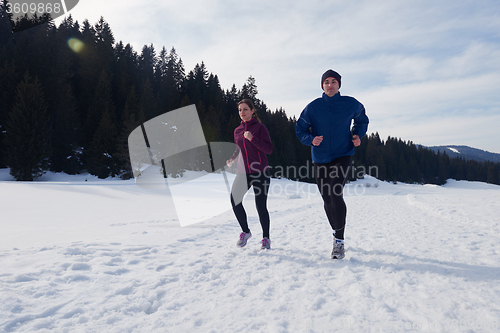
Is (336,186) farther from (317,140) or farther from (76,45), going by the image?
(76,45)

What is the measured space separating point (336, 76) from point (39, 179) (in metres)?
30.4

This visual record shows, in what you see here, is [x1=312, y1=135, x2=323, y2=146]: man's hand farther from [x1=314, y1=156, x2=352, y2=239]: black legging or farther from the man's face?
the man's face

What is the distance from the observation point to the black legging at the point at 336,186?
3152 mm

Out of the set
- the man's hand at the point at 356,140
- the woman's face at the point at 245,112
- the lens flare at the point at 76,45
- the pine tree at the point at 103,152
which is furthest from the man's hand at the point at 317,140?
the lens flare at the point at 76,45

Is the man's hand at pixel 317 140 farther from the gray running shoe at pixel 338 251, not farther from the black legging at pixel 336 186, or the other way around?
the gray running shoe at pixel 338 251

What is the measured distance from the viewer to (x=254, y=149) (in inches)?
144

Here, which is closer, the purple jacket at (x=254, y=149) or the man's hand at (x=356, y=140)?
the man's hand at (x=356, y=140)

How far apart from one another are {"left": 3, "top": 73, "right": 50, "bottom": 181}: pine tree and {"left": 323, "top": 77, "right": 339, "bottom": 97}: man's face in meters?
29.2

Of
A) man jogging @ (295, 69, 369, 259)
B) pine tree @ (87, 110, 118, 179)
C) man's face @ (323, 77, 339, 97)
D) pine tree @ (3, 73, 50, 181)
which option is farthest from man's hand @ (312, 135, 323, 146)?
pine tree @ (3, 73, 50, 181)

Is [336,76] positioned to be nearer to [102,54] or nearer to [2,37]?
[102,54]

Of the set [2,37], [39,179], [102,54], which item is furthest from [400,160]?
[2,37]

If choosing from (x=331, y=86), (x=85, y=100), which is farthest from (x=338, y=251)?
(x=85, y=100)

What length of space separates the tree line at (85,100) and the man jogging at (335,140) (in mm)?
26633

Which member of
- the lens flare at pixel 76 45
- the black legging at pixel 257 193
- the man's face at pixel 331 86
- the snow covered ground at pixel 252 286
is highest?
the lens flare at pixel 76 45
